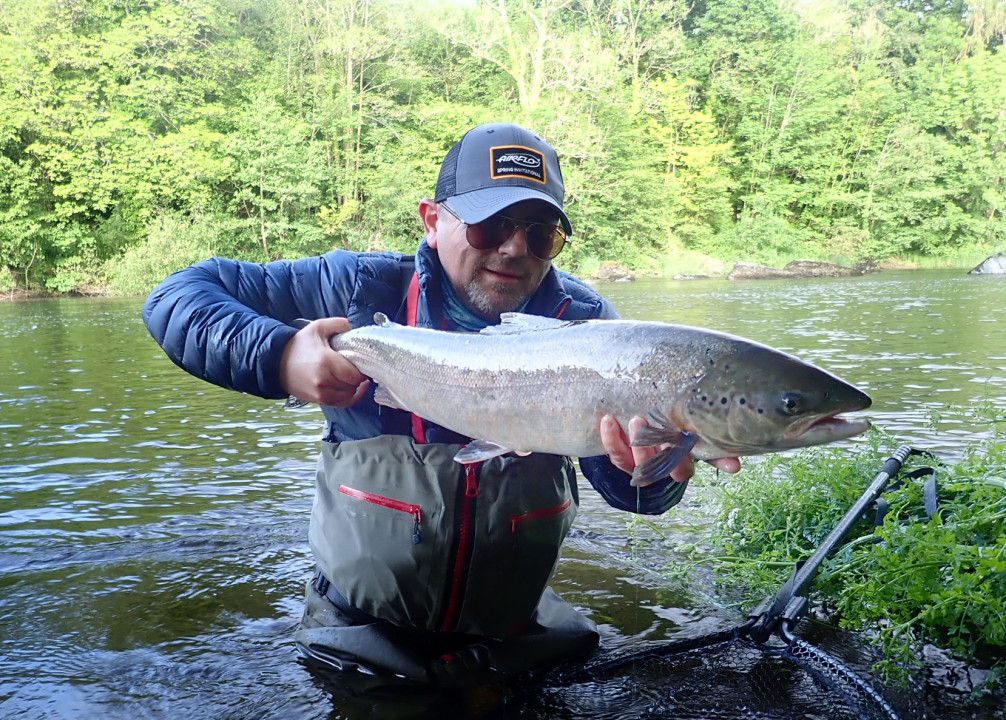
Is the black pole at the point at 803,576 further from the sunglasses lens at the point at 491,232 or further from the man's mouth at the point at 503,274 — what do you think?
the sunglasses lens at the point at 491,232

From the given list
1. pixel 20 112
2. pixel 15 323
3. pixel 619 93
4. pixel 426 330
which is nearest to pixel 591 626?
pixel 426 330

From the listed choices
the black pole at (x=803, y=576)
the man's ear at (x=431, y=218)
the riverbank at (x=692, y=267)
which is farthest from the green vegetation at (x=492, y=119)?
the black pole at (x=803, y=576)

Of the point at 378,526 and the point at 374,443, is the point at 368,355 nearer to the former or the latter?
the point at 374,443

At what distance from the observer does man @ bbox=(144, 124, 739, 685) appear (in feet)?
10.2

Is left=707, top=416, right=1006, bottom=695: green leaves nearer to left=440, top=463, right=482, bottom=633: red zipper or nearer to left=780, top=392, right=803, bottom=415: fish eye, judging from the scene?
left=780, top=392, right=803, bottom=415: fish eye

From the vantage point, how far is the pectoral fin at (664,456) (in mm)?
2422

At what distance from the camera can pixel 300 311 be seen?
3.66 meters

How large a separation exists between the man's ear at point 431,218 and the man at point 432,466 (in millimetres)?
14

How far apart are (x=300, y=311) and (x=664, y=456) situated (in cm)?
192

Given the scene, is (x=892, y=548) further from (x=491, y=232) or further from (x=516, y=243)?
(x=491, y=232)

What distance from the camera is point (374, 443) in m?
3.26


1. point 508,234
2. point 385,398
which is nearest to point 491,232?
point 508,234

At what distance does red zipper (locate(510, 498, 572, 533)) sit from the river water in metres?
0.88

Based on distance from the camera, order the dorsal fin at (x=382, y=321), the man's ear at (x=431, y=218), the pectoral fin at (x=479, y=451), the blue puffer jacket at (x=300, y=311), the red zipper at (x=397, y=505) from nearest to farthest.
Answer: the pectoral fin at (x=479, y=451), the blue puffer jacket at (x=300, y=311), the dorsal fin at (x=382, y=321), the red zipper at (x=397, y=505), the man's ear at (x=431, y=218)
